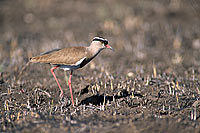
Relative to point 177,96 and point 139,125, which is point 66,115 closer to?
point 139,125

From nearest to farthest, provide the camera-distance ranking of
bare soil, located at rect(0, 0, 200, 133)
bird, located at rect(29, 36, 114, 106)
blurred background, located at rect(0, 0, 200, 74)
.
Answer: bare soil, located at rect(0, 0, 200, 133) < bird, located at rect(29, 36, 114, 106) < blurred background, located at rect(0, 0, 200, 74)

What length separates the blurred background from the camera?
909 centimetres

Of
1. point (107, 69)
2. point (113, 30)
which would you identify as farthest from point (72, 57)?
point (113, 30)

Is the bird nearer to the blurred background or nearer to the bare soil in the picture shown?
the bare soil

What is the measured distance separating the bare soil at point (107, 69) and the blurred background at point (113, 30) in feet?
0.10

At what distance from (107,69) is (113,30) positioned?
11.2ft

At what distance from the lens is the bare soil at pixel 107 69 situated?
4.85m

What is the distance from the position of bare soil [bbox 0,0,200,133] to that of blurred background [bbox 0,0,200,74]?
0.10 ft

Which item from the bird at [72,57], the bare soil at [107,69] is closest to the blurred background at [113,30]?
the bare soil at [107,69]

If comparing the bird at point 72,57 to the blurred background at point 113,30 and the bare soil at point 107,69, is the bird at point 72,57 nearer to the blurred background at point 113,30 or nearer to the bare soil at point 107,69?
the bare soil at point 107,69

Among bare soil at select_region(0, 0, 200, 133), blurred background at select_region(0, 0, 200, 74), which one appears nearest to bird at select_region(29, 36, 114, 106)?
bare soil at select_region(0, 0, 200, 133)

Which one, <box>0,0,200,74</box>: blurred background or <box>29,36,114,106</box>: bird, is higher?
<box>0,0,200,74</box>: blurred background

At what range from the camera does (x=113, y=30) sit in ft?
37.3

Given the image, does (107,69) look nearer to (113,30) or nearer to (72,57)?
(72,57)
